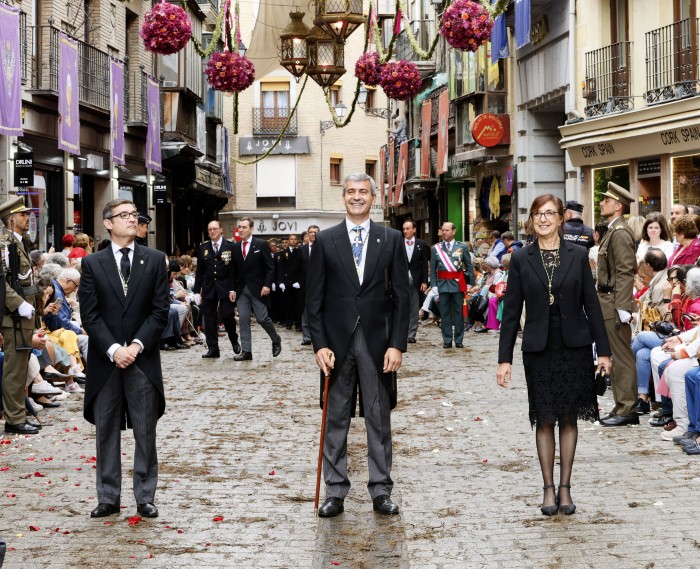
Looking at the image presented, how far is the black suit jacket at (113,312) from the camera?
8.14m

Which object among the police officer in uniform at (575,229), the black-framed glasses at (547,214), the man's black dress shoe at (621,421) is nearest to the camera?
the black-framed glasses at (547,214)

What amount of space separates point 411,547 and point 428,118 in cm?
3491

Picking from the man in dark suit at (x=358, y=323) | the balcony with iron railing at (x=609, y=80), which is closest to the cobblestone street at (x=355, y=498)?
the man in dark suit at (x=358, y=323)

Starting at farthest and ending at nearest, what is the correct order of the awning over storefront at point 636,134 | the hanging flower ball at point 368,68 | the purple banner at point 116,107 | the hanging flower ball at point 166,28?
the purple banner at point 116,107, the awning over storefront at point 636,134, the hanging flower ball at point 368,68, the hanging flower ball at point 166,28

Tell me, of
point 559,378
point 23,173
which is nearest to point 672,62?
point 23,173

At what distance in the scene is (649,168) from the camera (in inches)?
961

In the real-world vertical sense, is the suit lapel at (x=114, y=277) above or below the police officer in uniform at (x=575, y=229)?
below

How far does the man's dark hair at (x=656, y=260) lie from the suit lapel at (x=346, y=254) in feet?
18.6

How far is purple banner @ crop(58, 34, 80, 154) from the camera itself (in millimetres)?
24641

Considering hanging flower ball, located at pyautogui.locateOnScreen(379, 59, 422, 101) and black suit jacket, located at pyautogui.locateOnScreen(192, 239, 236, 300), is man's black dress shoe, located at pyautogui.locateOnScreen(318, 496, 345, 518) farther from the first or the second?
black suit jacket, located at pyautogui.locateOnScreen(192, 239, 236, 300)

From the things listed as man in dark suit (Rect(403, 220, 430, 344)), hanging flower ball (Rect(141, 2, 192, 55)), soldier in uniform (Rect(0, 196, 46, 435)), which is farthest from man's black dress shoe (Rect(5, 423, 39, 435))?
man in dark suit (Rect(403, 220, 430, 344))

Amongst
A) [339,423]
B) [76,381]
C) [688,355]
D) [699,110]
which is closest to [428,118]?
[699,110]

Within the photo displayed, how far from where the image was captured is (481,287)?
25.5 m

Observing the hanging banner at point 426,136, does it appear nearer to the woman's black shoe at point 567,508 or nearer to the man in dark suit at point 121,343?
the man in dark suit at point 121,343
